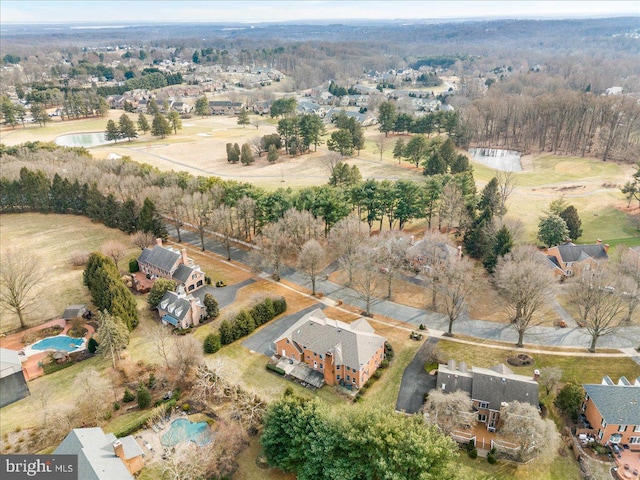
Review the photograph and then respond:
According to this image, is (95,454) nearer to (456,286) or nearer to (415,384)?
(415,384)

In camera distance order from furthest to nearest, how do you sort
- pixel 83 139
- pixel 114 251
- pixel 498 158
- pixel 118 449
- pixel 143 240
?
pixel 83 139, pixel 498 158, pixel 143 240, pixel 114 251, pixel 118 449

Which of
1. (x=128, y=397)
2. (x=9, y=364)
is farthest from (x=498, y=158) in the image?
(x=9, y=364)

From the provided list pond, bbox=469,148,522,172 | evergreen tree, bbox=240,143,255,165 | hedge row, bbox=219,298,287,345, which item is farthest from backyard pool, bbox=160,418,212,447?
pond, bbox=469,148,522,172

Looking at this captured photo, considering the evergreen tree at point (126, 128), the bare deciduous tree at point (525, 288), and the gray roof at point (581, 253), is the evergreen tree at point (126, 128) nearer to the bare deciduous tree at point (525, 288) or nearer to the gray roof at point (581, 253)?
the bare deciduous tree at point (525, 288)

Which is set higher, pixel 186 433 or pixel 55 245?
pixel 55 245

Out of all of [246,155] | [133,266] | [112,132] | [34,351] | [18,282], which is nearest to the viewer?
[34,351]

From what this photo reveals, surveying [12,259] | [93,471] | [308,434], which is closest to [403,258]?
[308,434]
